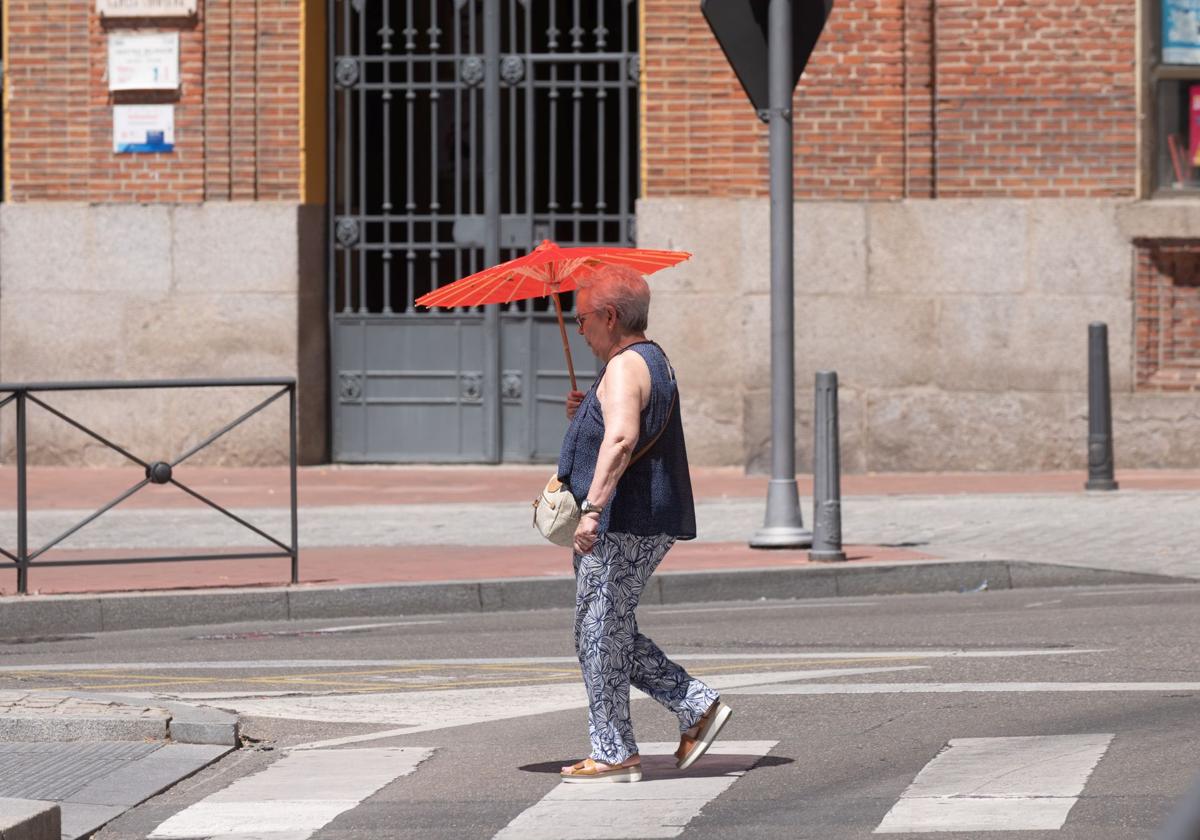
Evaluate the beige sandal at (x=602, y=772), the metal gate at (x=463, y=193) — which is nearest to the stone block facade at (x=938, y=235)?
the metal gate at (x=463, y=193)

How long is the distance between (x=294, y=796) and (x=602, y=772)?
2.97 ft

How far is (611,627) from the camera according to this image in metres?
6.98

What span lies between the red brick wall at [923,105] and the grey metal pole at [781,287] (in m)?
4.82

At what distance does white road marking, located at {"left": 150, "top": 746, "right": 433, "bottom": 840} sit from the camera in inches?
252

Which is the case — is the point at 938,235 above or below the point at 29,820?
above

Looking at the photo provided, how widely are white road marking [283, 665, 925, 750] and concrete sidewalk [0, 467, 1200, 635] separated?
283cm

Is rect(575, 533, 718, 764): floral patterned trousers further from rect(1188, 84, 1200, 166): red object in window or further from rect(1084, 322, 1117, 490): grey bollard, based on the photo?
rect(1188, 84, 1200, 166): red object in window

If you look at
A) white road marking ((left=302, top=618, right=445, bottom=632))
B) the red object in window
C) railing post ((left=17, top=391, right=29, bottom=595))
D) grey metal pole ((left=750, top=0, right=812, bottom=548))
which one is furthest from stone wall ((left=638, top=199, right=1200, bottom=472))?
railing post ((left=17, top=391, right=29, bottom=595))

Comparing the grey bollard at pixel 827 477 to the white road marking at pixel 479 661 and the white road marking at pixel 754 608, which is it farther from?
the white road marking at pixel 479 661

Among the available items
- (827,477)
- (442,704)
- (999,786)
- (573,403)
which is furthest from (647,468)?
(827,477)

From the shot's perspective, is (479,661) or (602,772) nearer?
(602,772)

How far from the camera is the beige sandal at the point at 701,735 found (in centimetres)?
707

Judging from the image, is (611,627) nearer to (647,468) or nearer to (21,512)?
(647,468)

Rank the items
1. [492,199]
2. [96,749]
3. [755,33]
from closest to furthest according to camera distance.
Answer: [96,749], [755,33], [492,199]
